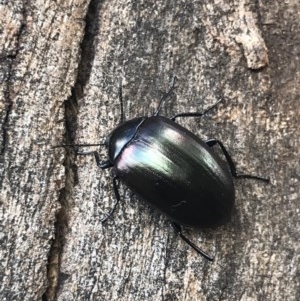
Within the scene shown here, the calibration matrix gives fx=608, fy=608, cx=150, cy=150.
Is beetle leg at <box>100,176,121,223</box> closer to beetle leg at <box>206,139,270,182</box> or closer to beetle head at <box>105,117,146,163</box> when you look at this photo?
beetle head at <box>105,117,146,163</box>

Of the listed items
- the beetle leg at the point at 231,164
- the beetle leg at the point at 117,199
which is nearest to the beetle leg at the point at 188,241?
the beetle leg at the point at 117,199

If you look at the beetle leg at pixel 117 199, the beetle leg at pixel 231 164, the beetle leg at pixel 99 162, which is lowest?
the beetle leg at pixel 117 199

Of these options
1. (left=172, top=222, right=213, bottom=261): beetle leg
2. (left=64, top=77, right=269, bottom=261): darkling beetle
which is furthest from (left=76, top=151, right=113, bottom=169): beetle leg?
(left=172, top=222, right=213, bottom=261): beetle leg

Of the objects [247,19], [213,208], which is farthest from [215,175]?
[247,19]

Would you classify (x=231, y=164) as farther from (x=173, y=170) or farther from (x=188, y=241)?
(x=188, y=241)

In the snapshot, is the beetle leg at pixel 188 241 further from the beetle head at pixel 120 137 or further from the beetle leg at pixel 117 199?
the beetle head at pixel 120 137
